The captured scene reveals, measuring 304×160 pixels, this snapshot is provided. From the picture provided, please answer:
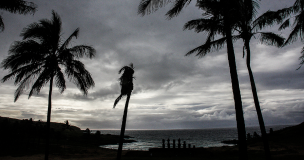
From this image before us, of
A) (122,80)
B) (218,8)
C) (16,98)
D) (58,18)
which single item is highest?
(58,18)

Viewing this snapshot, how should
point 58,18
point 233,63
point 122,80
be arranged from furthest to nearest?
point 122,80 < point 58,18 < point 233,63

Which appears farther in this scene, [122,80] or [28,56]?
[122,80]

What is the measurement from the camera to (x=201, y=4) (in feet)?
21.9

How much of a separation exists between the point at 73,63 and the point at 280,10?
12578 millimetres

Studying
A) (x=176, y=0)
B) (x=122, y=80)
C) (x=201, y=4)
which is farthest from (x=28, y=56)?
(x=201, y=4)

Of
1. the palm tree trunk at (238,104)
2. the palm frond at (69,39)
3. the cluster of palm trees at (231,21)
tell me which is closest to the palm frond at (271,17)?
the cluster of palm trees at (231,21)

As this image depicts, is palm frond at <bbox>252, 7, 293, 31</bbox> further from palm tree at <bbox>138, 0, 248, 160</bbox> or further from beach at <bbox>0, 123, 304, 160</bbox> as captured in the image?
beach at <bbox>0, 123, 304, 160</bbox>

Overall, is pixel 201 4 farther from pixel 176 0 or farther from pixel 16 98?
pixel 16 98

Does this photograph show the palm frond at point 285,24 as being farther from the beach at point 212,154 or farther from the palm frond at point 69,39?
the palm frond at point 69,39

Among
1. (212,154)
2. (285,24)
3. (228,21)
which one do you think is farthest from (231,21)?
(212,154)

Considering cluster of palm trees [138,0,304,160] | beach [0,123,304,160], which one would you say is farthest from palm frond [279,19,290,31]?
beach [0,123,304,160]

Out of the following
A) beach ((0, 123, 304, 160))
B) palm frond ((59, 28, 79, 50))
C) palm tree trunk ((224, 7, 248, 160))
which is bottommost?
beach ((0, 123, 304, 160))

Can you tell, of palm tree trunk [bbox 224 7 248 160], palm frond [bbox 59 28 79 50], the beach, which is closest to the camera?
palm tree trunk [bbox 224 7 248 160]

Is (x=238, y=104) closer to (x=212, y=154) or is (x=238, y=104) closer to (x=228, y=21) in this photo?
(x=228, y=21)
